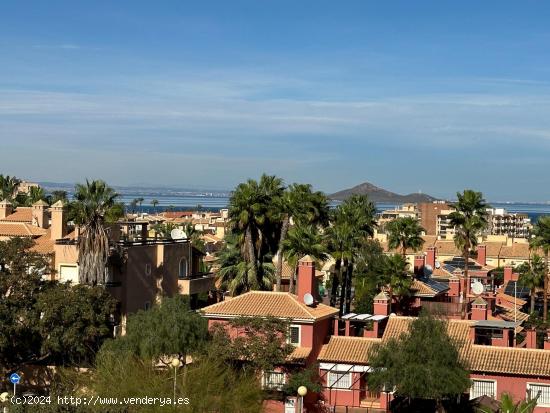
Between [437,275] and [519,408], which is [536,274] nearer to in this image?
[437,275]

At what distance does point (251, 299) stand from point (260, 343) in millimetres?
5942

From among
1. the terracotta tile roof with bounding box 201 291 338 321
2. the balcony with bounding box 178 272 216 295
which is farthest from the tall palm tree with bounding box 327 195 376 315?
the terracotta tile roof with bounding box 201 291 338 321

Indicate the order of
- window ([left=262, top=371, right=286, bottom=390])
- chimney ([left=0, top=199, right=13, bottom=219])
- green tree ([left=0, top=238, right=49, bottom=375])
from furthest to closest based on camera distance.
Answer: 1. chimney ([left=0, top=199, right=13, bottom=219])
2. green tree ([left=0, top=238, right=49, bottom=375])
3. window ([left=262, top=371, right=286, bottom=390])

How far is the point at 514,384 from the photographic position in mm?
36031

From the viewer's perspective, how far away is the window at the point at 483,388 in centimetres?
3631

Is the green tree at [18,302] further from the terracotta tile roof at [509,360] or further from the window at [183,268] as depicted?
the terracotta tile roof at [509,360]

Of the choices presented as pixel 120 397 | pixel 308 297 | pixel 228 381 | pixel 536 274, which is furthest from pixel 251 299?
pixel 536 274

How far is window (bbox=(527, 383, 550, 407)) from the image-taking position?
35.6 m

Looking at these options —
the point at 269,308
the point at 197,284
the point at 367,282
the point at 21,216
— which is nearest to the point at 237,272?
the point at 197,284

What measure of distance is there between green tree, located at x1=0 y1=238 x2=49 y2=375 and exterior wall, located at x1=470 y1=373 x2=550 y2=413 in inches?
742

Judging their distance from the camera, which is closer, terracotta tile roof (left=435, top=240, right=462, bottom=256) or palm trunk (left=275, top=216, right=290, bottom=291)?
palm trunk (left=275, top=216, right=290, bottom=291)

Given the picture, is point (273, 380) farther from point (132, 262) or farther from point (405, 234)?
point (405, 234)

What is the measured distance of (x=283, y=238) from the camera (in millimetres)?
51844

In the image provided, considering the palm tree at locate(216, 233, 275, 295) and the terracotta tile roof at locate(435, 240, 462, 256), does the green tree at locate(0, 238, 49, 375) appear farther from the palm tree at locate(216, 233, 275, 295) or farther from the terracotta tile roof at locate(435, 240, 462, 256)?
the terracotta tile roof at locate(435, 240, 462, 256)
